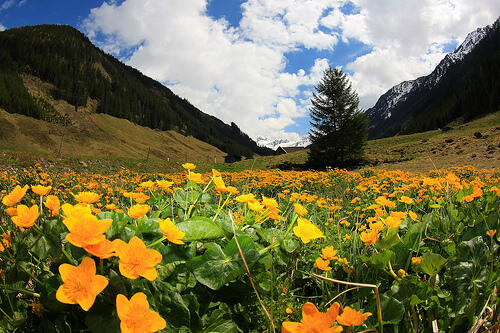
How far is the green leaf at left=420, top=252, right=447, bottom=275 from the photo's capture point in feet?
3.32

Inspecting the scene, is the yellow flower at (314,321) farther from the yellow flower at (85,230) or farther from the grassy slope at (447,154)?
the grassy slope at (447,154)

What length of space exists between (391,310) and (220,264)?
27.7 inches

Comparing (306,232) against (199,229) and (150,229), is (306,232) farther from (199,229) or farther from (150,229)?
(150,229)

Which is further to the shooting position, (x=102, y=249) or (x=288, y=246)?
(x=288, y=246)

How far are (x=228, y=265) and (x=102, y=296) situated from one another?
402 millimetres

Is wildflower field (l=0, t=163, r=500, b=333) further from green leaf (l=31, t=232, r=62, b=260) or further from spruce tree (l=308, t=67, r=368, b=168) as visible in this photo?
spruce tree (l=308, t=67, r=368, b=168)

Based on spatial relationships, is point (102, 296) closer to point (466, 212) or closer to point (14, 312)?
point (14, 312)

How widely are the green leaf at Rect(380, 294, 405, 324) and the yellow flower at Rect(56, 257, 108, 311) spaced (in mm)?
1006

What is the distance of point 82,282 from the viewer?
0.63 meters

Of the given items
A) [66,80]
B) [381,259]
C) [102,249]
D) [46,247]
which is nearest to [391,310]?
[381,259]

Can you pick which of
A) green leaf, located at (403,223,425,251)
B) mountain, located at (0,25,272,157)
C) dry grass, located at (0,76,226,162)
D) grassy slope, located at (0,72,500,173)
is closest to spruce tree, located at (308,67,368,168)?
grassy slope, located at (0,72,500,173)

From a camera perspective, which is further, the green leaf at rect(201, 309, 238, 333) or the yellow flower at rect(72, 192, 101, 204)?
the yellow flower at rect(72, 192, 101, 204)

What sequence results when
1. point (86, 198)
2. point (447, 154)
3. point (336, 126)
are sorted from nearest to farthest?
point (86, 198) → point (447, 154) → point (336, 126)

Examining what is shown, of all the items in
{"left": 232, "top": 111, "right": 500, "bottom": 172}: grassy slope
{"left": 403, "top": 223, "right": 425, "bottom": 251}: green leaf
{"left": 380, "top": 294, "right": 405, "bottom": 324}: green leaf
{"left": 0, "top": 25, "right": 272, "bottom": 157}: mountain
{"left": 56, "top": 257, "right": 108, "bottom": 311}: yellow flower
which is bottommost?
{"left": 380, "top": 294, "right": 405, "bottom": 324}: green leaf
